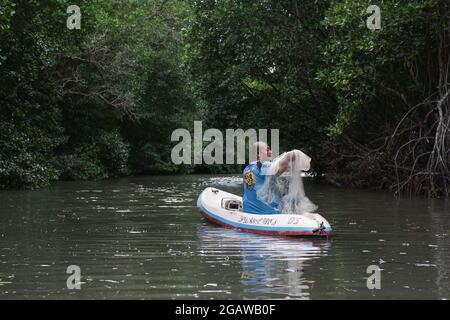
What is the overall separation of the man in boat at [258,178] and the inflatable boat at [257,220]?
220 mm

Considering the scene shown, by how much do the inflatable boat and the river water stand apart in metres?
0.17

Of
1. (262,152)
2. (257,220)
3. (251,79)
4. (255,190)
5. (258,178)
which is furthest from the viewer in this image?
(251,79)

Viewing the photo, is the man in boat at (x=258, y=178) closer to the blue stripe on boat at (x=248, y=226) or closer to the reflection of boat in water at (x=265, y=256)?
the blue stripe on boat at (x=248, y=226)

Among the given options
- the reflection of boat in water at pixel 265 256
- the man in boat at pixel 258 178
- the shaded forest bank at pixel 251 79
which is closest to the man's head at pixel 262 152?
the man in boat at pixel 258 178

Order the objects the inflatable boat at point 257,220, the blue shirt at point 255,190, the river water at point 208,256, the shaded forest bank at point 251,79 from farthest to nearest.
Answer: the shaded forest bank at point 251,79 < the blue shirt at point 255,190 < the inflatable boat at point 257,220 < the river water at point 208,256

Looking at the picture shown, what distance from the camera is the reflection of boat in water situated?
7794 millimetres

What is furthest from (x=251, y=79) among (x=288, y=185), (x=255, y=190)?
(x=288, y=185)

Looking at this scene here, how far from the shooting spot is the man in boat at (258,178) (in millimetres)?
12680

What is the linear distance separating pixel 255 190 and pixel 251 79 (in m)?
16.8

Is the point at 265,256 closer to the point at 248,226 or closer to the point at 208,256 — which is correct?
the point at 208,256

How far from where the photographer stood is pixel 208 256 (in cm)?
1003

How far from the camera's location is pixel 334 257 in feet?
32.5

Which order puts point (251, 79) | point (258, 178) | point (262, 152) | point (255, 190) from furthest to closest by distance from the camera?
1. point (251, 79)
2. point (255, 190)
3. point (258, 178)
4. point (262, 152)

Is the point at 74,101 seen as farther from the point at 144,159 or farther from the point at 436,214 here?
the point at 436,214
